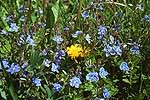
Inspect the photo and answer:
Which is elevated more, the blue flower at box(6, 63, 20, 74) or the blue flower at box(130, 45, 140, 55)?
Answer: the blue flower at box(6, 63, 20, 74)

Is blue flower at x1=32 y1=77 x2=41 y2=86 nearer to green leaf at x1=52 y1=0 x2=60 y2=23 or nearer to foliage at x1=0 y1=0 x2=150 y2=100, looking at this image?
foliage at x1=0 y1=0 x2=150 y2=100

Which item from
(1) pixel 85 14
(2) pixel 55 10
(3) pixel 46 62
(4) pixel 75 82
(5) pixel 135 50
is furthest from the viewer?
(2) pixel 55 10

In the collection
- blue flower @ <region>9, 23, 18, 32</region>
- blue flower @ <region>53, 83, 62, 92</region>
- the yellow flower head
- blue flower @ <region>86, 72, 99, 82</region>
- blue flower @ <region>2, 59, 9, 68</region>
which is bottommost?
blue flower @ <region>53, 83, 62, 92</region>

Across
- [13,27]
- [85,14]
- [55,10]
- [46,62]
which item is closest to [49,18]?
[55,10]

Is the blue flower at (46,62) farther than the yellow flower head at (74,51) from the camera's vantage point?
No

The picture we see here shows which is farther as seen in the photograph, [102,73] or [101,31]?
[101,31]

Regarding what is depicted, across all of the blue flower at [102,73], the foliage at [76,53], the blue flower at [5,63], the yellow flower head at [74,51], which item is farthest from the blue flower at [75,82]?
the blue flower at [5,63]

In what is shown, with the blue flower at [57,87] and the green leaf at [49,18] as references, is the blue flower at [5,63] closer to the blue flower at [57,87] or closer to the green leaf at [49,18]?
the blue flower at [57,87]

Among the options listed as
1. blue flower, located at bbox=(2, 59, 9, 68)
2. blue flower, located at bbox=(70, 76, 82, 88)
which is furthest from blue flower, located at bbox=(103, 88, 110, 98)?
blue flower, located at bbox=(2, 59, 9, 68)

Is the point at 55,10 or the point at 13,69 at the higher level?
the point at 55,10

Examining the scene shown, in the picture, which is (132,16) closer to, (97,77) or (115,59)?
(115,59)

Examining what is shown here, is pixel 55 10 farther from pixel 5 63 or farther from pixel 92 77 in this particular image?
pixel 92 77
